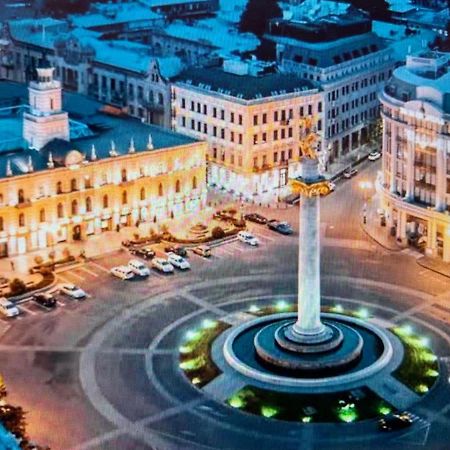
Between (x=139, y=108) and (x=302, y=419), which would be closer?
(x=302, y=419)

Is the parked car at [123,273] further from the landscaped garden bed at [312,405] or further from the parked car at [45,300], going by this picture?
the landscaped garden bed at [312,405]

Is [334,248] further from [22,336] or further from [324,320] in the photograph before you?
[22,336]

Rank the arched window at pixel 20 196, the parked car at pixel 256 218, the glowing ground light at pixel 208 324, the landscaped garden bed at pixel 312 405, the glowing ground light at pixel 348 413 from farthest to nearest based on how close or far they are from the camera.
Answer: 1. the parked car at pixel 256 218
2. the arched window at pixel 20 196
3. the glowing ground light at pixel 208 324
4. the landscaped garden bed at pixel 312 405
5. the glowing ground light at pixel 348 413

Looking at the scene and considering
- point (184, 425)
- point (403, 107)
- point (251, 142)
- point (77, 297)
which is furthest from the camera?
point (251, 142)

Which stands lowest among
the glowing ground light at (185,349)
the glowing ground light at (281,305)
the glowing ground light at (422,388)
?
the glowing ground light at (281,305)

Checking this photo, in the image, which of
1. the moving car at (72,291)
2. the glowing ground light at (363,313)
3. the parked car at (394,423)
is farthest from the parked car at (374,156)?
the parked car at (394,423)

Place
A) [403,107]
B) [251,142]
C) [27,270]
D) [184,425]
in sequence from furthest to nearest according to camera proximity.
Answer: [251,142], [403,107], [27,270], [184,425]

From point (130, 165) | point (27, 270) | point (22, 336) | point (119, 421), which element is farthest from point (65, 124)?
point (119, 421)
